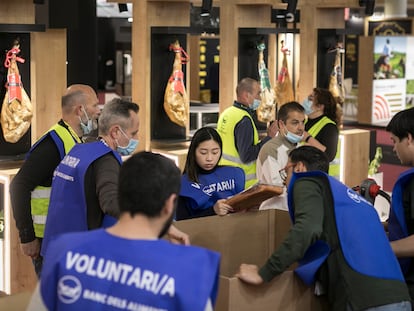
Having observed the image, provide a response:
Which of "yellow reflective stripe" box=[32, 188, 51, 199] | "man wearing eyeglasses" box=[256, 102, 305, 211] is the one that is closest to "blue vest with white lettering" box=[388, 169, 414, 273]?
"yellow reflective stripe" box=[32, 188, 51, 199]

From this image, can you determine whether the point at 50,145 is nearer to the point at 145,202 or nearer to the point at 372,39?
the point at 145,202

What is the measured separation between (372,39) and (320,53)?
7.65 meters

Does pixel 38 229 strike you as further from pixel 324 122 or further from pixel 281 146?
pixel 324 122

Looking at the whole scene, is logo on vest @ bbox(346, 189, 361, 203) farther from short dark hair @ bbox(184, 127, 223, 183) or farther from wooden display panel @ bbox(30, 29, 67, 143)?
wooden display panel @ bbox(30, 29, 67, 143)

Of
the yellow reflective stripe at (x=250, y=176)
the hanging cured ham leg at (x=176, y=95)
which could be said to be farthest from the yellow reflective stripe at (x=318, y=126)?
the hanging cured ham leg at (x=176, y=95)

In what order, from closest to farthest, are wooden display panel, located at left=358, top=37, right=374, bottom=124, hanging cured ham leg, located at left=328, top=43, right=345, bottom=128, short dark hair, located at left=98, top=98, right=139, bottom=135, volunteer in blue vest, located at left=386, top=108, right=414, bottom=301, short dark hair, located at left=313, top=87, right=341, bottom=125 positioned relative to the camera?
volunteer in blue vest, located at left=386, top=108, right=414, bottom=301, short dark hair, located at left=98, top=98, right=139, bottom=135, short dark hair, located at left=313, top=87, right=341, bottom=125, hanging cured ham leg, located at left=328, top=43, right=345, bottom=128, wooden display panel, located at left=358, top=37, right=374, bottom=124

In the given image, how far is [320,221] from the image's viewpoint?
3031mm

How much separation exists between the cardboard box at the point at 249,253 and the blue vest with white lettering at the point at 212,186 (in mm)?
596

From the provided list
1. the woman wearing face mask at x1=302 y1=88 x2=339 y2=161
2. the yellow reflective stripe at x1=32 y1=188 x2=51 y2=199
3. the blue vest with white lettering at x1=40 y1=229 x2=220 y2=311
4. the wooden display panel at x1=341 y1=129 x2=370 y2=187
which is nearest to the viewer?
the blue vest with white lettering at x1=40 y1=229 x2=220 y2=311

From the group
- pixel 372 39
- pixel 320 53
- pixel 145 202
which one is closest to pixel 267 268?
pixel 145 202

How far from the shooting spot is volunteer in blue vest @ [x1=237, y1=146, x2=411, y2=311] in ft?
10.1

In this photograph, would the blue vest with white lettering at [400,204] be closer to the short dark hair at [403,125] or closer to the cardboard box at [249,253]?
the short dark hair at [403,125]

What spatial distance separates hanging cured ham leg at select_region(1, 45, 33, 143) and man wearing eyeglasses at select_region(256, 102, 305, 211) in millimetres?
1576

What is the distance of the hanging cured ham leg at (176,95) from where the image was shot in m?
7.24
